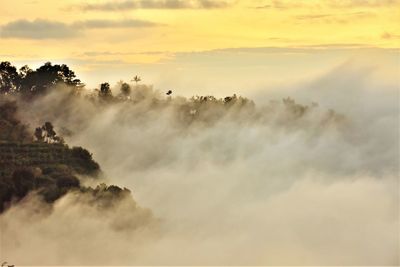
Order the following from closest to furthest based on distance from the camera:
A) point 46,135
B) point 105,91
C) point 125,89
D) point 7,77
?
point 46,135, point 7,77, point 105,91, point 125,89

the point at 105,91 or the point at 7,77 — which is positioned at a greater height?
the point at 105,91

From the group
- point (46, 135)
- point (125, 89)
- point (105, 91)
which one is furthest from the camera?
point (125, 89)

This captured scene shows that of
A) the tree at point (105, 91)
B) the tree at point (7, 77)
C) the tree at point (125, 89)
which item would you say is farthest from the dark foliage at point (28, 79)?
the tree at point (125, 89)

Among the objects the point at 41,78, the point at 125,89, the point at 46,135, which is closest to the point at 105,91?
the point at 125,89

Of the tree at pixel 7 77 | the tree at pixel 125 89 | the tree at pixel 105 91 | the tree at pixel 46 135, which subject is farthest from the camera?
the tree at pixel 125 89

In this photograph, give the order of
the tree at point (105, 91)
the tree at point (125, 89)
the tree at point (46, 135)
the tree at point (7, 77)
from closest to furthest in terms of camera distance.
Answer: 1. the tree at point (46, 135)
2. the tree at point (7, 77)
3. the tree at point (105, 91)
4. the tree at point (125, 89)

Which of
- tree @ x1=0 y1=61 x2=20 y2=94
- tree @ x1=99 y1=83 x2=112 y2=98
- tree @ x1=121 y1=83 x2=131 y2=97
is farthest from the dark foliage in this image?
tree @ x1=121 y1=83 x2=131 y2=97

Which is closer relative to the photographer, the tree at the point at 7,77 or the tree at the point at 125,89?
the tree at the point at 7,77

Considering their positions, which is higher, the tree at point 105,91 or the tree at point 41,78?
the tree at point 105,91

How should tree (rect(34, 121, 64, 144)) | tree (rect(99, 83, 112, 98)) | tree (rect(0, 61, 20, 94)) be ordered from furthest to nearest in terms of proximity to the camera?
tree (rect(99, 83, 112, 98)) < tree (rect(0, 61, 20, 94)) < tree (rect(34, 121, 64, 144))

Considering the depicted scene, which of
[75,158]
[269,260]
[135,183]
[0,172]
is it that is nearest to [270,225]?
[135,183]

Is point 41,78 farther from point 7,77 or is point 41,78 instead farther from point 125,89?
point 125,89

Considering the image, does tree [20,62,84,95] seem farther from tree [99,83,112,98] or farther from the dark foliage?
tree [99,83,112,98]

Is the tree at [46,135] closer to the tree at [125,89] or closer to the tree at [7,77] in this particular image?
the tree at [7,77]
